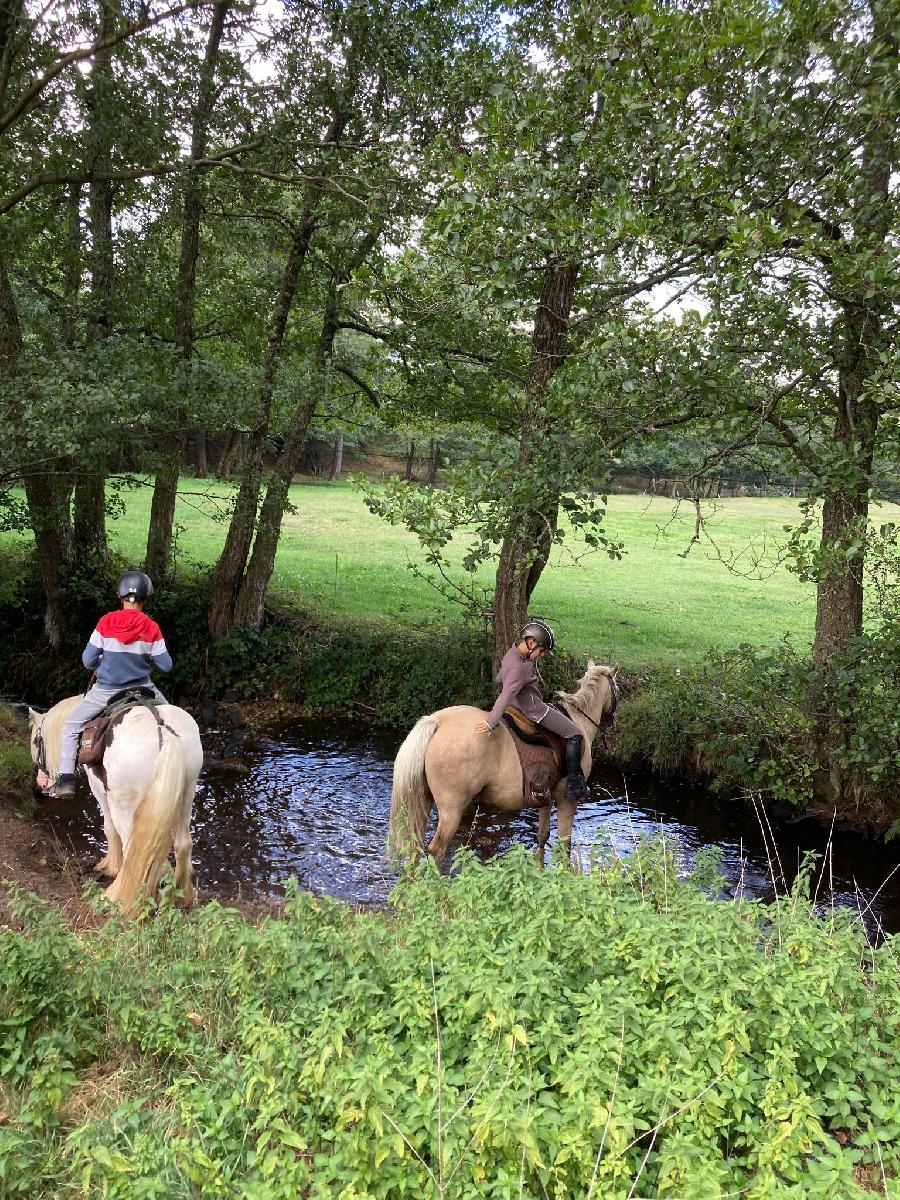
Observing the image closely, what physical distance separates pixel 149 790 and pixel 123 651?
1.34 metres

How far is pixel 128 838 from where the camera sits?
6.81 meters

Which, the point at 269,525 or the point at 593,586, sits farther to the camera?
the point at 593,586

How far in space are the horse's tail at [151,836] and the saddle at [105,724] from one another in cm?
48

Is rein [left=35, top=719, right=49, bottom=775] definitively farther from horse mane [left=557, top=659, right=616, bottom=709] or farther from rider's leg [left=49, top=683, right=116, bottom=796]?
→ horse mane [left=557, top=659, right=616, bottom=709]

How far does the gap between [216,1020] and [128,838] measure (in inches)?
127

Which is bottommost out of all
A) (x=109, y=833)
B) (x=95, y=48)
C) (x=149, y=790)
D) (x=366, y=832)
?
(x=366, y=832)

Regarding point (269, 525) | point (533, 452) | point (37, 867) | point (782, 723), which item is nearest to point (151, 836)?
point (37, 867)

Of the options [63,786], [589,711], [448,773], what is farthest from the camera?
[589,711]

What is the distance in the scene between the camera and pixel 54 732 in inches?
300

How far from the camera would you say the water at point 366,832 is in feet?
28.3

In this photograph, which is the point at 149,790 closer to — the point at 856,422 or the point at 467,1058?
the point at 467,1058

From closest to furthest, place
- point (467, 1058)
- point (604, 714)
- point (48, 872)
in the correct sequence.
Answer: point (467, 1058)
point (48, 872)
point (604, 714)

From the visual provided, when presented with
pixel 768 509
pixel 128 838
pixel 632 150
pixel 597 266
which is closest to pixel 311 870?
pixel 128 838

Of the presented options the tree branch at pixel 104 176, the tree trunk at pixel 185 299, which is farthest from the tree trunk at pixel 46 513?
the tree branch at pixel 104 176
